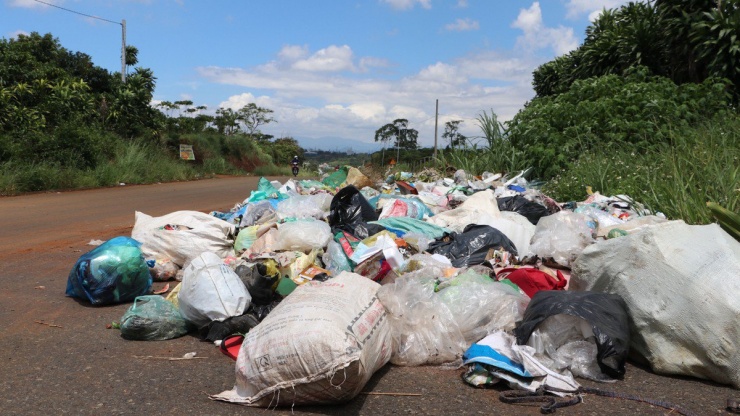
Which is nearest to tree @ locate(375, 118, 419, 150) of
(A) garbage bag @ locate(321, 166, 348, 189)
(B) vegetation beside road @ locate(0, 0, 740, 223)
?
(B) vegetation beside road @ locate(0, 0, 740, 223)

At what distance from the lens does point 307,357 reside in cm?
253

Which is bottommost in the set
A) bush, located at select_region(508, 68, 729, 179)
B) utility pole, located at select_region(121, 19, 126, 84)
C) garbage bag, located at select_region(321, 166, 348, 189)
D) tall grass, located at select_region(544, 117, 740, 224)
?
garbage bag, located at select_region(321, 166, 348, 189)

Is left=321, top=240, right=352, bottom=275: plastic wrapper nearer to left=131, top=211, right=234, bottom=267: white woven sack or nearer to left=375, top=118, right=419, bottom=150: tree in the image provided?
left=131, top=211, right=234, bottom=267: white woven sack

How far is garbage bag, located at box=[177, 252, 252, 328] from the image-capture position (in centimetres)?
349

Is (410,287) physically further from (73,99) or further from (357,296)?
(73,99)

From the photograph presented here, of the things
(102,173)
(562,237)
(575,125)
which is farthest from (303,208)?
(102,173)

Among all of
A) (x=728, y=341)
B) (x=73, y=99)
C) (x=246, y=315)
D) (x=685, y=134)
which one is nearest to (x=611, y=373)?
(x=728, y=341)

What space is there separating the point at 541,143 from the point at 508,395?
6960 mm

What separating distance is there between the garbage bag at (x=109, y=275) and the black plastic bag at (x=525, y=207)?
380cm

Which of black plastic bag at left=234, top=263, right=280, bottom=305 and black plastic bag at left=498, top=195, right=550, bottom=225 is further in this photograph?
black plastic bag at left=498, top=195, right=550, bottom=225

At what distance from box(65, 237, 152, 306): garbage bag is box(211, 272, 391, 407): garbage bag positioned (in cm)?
173

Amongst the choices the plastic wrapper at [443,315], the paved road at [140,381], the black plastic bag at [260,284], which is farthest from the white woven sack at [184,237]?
the plastic wrapper at [443,315]

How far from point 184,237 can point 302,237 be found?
1.08 metres

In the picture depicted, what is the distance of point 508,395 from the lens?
273cm
